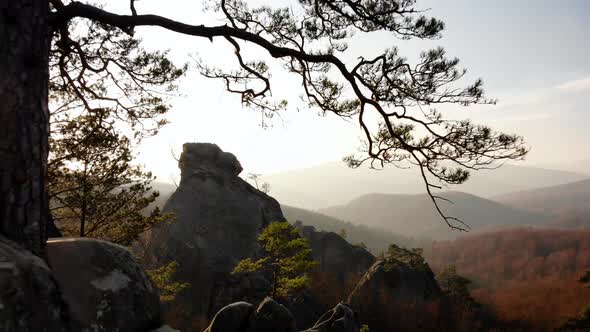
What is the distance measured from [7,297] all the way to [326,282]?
19895 mm

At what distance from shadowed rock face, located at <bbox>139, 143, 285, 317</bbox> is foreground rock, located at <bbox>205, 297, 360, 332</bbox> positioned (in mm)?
7915

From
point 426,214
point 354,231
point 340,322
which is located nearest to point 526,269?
point 354,231

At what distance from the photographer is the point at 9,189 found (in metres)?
3.74

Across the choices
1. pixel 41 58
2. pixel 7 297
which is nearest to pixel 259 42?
pixel 41 58

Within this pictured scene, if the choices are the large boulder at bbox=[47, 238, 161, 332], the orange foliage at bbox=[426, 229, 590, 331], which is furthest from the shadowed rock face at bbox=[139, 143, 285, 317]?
the orange foliage at bbox=[426, 229, 590, 331]

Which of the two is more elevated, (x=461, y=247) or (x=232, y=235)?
(x=232, y=235)

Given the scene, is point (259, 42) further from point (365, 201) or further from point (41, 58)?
point (365, 201)

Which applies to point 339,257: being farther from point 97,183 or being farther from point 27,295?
point 27,295

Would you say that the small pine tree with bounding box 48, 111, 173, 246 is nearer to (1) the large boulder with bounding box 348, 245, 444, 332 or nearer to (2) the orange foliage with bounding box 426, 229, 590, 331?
(1) the large boulder with bounding box 348, 245, 444, 332

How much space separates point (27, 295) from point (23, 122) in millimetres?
1648

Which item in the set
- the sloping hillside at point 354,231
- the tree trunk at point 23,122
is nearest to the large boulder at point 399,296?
the tree trunk at point 23,122

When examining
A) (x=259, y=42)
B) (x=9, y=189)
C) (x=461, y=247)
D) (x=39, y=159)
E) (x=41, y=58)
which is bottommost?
(x=461, y=247)

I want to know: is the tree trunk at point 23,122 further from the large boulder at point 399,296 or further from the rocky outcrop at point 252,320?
the large boulder at point 399,296

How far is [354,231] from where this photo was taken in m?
84.6
